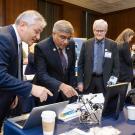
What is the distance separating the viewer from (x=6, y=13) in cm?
545

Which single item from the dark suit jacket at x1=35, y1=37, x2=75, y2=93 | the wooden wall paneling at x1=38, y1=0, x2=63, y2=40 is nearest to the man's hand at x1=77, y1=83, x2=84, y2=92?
the dark suit jacket at x1=35, y1=37, x2=75, y2=93

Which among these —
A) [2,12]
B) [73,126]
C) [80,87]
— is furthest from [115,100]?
[2,12]

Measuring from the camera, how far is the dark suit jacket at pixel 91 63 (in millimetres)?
2785

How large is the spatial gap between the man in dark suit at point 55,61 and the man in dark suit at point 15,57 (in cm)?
33

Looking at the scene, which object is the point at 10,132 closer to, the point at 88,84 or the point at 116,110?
the point at 116,110

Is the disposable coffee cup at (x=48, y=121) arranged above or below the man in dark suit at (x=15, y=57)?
below

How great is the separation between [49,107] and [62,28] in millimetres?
814

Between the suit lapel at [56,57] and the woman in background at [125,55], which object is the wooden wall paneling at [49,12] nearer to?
the woman in background at [125,55]

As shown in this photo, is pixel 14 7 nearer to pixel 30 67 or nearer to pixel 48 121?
pixel 30 67

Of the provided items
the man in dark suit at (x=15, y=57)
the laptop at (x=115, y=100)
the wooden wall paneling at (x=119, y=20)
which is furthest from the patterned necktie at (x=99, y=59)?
the wooden wall paneling at (x=119, y=20)

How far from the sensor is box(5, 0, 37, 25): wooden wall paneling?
5496 millimetres

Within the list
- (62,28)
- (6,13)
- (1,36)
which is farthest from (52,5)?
(1,36)

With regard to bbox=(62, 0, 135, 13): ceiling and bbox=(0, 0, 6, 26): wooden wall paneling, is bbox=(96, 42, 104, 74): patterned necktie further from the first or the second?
bbox=(62, 0, 135, 13): ceiling

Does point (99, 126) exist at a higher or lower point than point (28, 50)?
lower
